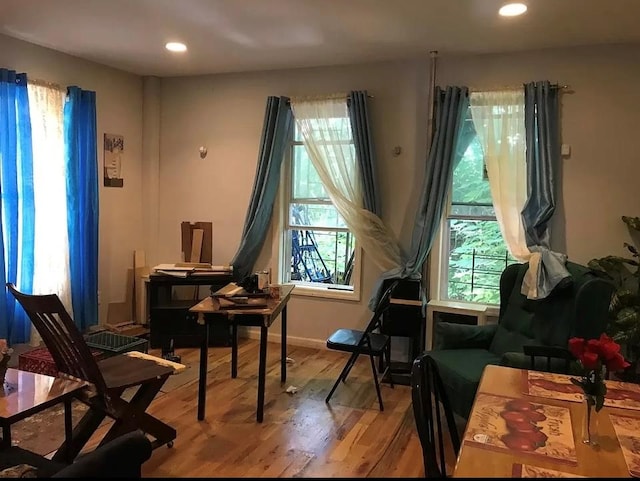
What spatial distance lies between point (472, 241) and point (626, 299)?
1232 mm

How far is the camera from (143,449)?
1.80 metres

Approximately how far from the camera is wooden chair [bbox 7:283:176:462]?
2561 millimetres

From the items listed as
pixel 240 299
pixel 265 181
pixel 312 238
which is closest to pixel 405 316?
pixel 312 238

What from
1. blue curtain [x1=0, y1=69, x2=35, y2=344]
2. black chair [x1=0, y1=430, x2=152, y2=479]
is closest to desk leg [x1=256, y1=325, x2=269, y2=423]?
black chair [x1=0, y1=430, x2=152, y2=479]

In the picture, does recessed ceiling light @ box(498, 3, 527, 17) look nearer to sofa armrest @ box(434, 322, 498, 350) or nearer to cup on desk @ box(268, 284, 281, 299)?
sofa armrest @ box(434, 322, 498, 350)

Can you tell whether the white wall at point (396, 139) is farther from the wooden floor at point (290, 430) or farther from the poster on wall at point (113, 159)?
the wooden floor at point (290, 430)

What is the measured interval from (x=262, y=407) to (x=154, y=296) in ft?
6.44

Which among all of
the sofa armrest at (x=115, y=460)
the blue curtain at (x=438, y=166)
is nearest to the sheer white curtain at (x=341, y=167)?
the blue curtain at (x=438, y=166)

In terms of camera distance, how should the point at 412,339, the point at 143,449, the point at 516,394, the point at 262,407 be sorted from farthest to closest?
the point at 412,339, the point at 262,407, the point at 516,394, the point at 143,449

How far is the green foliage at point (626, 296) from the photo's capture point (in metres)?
3.69

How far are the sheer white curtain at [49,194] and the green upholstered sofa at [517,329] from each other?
10.3 feet

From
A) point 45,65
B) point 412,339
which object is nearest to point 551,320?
point 412,339

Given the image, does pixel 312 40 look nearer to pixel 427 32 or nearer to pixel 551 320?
pixel 427 32

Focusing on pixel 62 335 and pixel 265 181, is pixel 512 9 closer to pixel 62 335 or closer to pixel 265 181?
pixel 265 181
